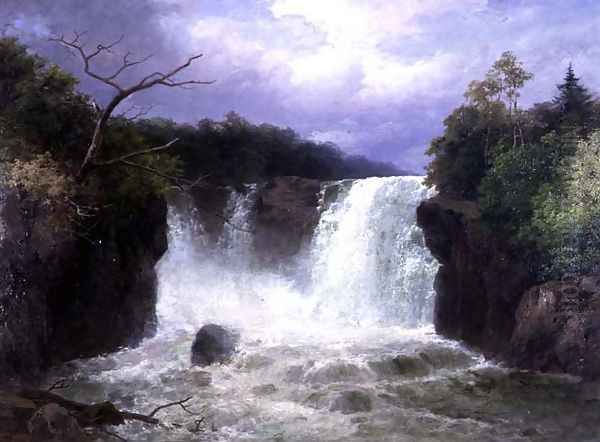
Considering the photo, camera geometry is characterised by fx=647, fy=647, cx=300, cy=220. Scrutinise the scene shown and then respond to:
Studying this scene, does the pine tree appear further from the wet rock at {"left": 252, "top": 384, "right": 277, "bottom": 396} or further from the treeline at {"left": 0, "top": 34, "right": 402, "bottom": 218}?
the wet rock at {"left": 252, "top": 384, "right": 277, "bottom": 396}

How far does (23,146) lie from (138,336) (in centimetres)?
515

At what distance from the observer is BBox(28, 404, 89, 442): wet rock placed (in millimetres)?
6926

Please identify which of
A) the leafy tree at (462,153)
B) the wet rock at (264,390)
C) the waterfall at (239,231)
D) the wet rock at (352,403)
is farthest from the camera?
the waterfall at (239,231)

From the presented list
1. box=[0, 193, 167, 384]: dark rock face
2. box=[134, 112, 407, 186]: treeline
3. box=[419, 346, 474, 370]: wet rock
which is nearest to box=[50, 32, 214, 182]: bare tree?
box=[0, 193, 167, 384]: dark rock face

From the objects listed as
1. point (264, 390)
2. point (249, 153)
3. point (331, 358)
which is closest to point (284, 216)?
point (249, 153)

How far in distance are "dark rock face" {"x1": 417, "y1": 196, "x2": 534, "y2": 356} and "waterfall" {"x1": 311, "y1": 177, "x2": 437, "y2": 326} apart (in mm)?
1077

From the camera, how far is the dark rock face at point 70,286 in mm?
10250

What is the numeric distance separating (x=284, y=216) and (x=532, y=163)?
1037 cm

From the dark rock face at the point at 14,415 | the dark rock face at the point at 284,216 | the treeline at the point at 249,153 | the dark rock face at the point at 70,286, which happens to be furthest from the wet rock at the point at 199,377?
the dark rock face at the point at 284,216

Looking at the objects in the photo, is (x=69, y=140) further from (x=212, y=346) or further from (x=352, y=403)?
(x=352, y=403)

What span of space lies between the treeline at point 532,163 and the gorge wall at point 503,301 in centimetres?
42

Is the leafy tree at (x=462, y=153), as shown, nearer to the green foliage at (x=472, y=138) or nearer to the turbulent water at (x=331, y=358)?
the green foliage at (x=472, y=138)

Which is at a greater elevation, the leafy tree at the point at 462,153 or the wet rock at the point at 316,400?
the leafy tree at the point at 462,153

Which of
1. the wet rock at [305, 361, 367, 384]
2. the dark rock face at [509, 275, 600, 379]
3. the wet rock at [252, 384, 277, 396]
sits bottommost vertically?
the wet rock at [252, 384, 277, 396]
